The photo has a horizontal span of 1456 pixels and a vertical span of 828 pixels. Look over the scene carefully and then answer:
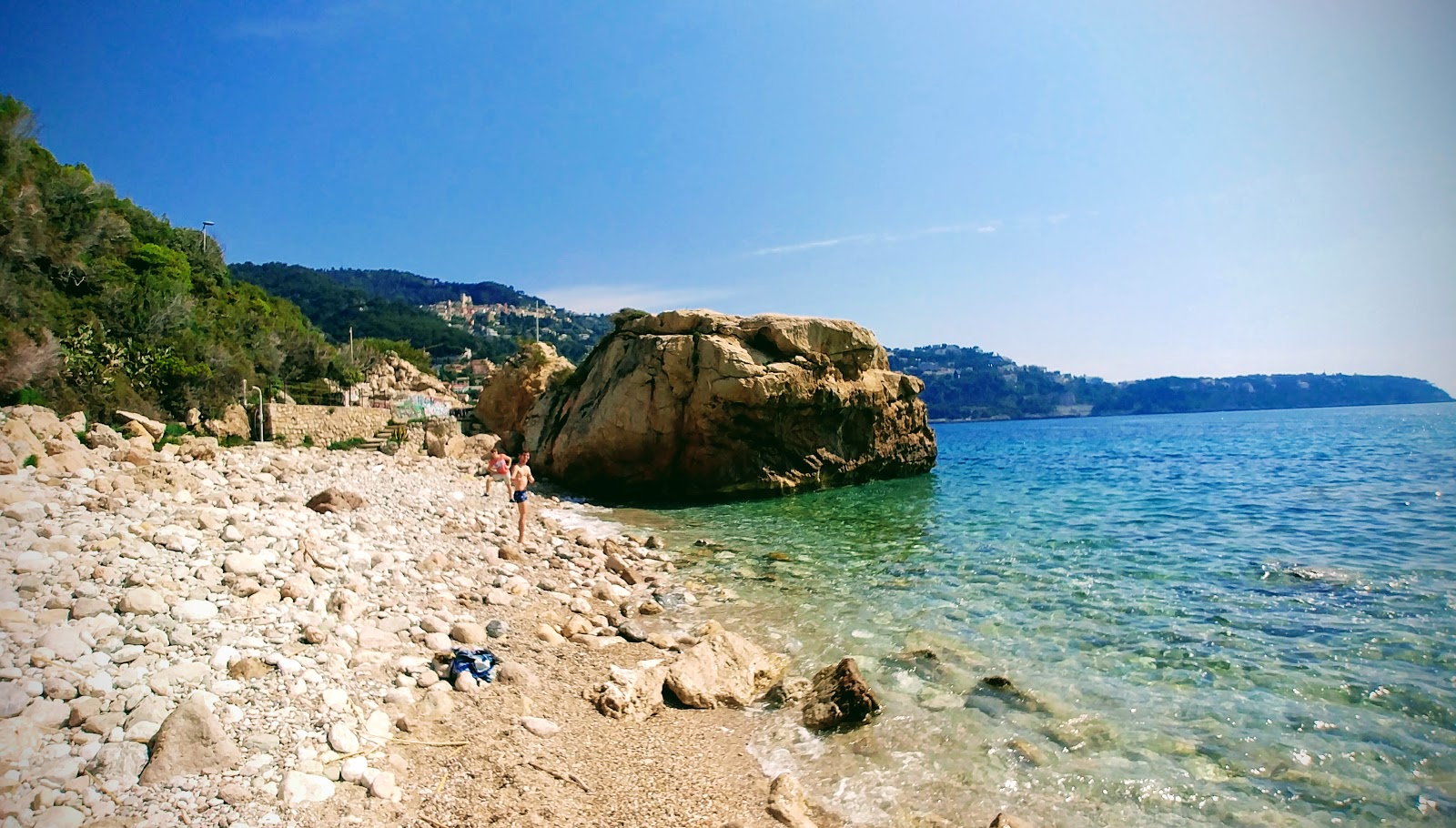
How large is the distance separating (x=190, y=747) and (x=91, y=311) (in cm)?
2318

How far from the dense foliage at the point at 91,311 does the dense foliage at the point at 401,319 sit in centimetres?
3354

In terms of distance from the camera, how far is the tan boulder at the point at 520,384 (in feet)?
97.6

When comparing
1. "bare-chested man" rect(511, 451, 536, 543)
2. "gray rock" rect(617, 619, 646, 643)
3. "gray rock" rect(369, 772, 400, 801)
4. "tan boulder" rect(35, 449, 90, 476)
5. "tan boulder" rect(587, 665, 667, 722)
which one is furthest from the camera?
"bare-chested man" rect(511, 451, 536, 543)

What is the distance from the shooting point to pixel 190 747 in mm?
3654

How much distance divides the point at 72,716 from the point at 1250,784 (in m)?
7.50

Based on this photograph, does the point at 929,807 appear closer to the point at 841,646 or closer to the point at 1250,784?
the point at 1250,784

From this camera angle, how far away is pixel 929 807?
4473 mm

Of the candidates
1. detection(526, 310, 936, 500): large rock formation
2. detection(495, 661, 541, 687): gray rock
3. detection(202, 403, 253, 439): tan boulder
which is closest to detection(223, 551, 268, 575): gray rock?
detection(495, 661, 541, 687): gray rock

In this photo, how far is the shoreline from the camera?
141 inches

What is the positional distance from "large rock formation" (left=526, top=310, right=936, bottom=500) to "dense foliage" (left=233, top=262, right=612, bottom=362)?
1529 inches

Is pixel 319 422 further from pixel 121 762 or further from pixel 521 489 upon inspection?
pixel 121 762

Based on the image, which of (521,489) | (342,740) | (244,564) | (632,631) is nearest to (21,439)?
(244,564)

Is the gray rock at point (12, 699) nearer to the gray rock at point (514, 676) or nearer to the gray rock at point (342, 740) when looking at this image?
the gray rock at point (342, 740)

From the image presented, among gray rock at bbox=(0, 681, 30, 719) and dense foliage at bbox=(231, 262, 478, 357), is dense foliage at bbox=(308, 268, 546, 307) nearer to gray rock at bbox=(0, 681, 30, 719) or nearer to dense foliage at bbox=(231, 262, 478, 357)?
dense foliage at bbox=(231, 262, 478, 357)
